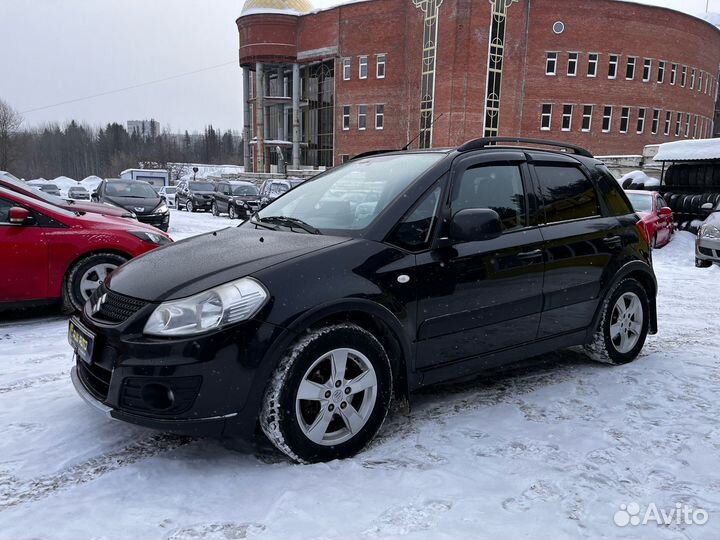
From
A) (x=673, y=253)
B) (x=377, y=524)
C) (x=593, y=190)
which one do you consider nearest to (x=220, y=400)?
(x=377, y=524)

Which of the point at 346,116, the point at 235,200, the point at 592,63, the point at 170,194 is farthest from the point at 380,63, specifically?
the point at 235,200

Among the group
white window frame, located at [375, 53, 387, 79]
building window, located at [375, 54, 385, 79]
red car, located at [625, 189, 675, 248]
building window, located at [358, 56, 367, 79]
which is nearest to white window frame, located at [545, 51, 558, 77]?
white window frame, located at [375, 53, 387, 79]

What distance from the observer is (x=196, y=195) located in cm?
2598

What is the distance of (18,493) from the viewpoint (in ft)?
8.34

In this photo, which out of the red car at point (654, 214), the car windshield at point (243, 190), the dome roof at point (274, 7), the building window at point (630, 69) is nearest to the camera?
the red car at point (654, 214)

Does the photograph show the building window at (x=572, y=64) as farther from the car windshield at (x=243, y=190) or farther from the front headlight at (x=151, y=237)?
the front headlight at (x=151, y=237)

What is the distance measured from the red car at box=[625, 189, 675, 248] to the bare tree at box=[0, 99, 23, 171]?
51.8 metres

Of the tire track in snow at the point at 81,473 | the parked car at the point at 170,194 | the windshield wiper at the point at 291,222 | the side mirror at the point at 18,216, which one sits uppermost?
the windshield wiper at the point at 291,222

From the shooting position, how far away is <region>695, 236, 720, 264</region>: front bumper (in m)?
10.3

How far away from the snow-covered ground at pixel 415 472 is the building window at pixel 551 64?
45.3 m

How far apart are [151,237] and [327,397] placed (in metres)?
4.19

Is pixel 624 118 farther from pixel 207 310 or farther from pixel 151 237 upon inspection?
pixel 207 310

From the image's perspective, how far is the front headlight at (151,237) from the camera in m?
6.05

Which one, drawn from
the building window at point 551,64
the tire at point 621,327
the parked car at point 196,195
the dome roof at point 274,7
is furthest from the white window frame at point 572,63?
the tire at point 621,327
